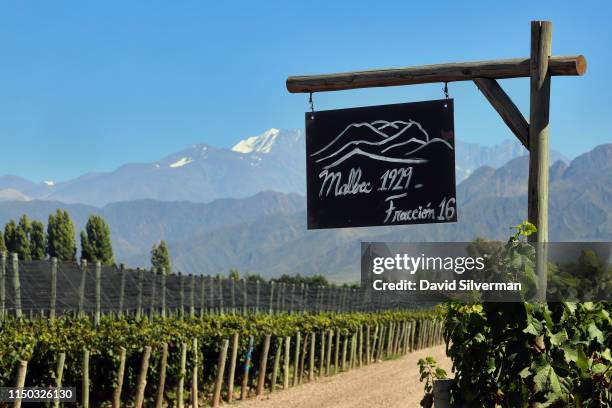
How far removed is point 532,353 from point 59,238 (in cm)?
9716

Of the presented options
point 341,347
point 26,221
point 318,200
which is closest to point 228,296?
point 341,347

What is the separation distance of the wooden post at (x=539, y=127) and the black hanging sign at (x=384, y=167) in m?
0.76

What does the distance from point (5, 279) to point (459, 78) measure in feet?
53.4

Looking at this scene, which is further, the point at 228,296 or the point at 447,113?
the point at 228,296

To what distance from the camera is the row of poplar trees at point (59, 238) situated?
3561 inches

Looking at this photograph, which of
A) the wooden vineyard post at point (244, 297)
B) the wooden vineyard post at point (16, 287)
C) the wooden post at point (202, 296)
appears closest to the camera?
the wooden vineyard post at point (16, 287)

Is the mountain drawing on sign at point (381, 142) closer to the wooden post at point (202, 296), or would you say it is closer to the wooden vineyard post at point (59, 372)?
the wooden vineyard post at point (59, 372)

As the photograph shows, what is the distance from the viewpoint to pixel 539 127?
851 cm

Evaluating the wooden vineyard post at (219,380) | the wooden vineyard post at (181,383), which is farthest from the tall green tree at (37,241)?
the wooden vineyard post at (181,383)

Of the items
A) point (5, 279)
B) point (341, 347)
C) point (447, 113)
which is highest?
point (447, 113)

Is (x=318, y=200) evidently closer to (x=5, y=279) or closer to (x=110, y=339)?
(x=110, y=339)

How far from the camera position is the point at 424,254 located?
8477 millimetres

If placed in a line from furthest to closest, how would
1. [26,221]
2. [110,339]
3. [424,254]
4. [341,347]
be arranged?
[26,221], [341,347], [110,339], [424,254]

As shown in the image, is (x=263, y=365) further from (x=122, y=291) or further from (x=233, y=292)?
(x=233, y=292)
